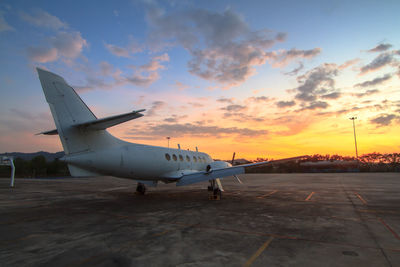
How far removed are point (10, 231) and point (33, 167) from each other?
11248 cm

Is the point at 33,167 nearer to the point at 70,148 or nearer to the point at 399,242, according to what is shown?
the point at 70,148

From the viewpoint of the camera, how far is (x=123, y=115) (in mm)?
8922

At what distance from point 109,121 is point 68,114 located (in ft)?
6.59

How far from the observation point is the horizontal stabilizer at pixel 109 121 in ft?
28.7

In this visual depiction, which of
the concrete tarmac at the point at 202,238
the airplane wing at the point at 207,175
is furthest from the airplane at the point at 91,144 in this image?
the concrete tarmac at the point at 202,238

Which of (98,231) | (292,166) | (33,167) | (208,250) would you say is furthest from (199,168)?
(33,167)

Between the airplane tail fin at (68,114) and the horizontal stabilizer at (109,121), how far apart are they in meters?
0.34

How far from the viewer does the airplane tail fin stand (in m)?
10.0

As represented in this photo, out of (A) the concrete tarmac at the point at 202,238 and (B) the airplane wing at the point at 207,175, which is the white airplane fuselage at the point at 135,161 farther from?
(A) the concrete tarmac at the point at 202,238

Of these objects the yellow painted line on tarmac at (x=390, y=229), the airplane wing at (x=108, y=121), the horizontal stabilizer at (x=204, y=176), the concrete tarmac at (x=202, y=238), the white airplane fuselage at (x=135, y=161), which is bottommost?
the yellow painted line on tarmac at (x=390, y=229)

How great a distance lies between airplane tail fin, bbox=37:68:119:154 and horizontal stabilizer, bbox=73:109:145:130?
0.34m

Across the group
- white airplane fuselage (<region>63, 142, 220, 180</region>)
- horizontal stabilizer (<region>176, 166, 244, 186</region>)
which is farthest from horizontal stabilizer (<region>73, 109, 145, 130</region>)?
horizontal stabilizer (<region>176, 166, 244, 186</region>)

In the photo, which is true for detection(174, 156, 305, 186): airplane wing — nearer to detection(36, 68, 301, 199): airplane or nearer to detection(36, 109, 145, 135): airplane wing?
detection(36, 68, 301, 199): airplane

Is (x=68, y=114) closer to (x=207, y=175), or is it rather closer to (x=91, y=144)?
(x=91, y=144)
